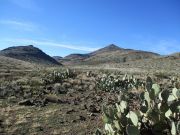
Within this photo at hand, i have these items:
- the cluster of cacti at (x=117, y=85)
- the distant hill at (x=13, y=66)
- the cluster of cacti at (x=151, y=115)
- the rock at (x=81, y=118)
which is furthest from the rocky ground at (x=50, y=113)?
the distant hill at (x=13, y=66)

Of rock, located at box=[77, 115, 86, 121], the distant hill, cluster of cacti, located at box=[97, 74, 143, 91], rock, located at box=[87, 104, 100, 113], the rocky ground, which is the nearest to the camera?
the rocky ground

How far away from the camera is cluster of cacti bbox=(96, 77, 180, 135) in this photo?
349 inches

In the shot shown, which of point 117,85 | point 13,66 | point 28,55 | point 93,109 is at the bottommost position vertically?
point 93,109

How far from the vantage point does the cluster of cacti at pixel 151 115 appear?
8.88 m

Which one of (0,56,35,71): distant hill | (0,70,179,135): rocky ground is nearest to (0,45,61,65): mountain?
(0,56,35,71): distant hill

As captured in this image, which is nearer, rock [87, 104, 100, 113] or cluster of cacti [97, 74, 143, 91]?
rock [87, 104, 100, 113]

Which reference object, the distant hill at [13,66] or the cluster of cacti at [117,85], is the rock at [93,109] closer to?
the cluster of cacti at [117,85]

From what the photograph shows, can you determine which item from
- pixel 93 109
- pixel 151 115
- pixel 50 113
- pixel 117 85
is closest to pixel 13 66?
pixel 117 85

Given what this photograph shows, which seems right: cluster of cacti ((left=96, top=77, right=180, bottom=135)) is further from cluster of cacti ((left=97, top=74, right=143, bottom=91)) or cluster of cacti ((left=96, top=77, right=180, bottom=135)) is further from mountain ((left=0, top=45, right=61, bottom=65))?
mountain ((left=0, top=45, right=61, bottom=65))

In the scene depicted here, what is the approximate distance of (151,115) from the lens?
9.27 meters

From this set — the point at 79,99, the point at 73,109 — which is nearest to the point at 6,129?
the point at 73,109

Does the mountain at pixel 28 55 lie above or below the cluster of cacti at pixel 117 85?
above

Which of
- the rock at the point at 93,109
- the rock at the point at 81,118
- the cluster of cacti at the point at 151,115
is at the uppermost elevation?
the cluster of cacti at the point at 151,115

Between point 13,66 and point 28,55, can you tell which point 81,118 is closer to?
point 13,66
